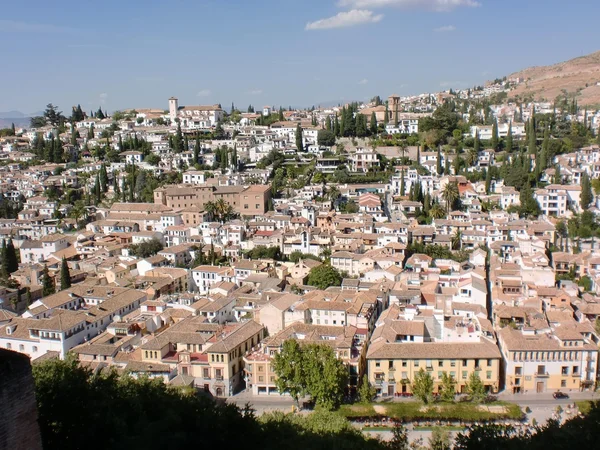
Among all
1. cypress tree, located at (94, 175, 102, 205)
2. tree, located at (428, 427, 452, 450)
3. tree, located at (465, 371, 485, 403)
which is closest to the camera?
tree, located at (428, 427, 452, 450)

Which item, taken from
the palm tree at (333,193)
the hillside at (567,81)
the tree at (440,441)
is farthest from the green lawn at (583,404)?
the hillside at (567,81)

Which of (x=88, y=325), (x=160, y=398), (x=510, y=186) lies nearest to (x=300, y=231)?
(x=88, y=325)

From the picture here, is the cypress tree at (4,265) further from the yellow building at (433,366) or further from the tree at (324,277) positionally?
the yellow building at (433,366)

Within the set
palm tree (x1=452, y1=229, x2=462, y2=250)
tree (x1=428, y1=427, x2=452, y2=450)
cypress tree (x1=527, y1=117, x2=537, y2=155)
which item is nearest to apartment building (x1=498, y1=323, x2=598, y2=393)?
tree (x1=428, y1=427, x2=452, y2=450)

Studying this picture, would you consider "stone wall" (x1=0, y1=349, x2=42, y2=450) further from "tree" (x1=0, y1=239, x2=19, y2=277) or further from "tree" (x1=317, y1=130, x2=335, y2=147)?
"tree" (x1=317, y1=130, x2=335, y2=147)

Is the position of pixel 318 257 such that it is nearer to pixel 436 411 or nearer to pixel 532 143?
pixel 436 411

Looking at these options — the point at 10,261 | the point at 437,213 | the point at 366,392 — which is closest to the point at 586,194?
the point at 437,213
